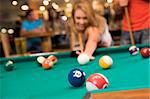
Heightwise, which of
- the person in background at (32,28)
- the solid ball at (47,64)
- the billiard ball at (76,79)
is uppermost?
the billiard ball at (76,79)

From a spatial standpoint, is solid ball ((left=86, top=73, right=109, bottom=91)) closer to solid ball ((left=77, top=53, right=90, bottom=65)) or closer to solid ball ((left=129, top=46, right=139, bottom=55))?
solid ball ((left=77, top=53, right=90, bottom=65))

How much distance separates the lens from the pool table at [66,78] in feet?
3.93

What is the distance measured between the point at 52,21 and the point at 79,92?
4.82m

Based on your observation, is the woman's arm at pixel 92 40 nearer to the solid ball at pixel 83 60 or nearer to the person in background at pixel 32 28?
the solid ball at pixel 83 60

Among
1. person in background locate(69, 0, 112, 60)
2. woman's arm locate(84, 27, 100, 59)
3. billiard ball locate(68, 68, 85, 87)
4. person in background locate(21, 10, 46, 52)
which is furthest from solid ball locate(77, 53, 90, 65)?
person in background locate(21, 10, 46, 52)

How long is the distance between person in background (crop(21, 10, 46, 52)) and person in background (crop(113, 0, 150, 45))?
241cm

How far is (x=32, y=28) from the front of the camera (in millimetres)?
5586

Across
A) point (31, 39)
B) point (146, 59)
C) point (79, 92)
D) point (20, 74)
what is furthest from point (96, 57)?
point (31, 39)

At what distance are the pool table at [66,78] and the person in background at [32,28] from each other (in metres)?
2.90

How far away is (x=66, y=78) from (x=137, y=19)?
5.24 ft

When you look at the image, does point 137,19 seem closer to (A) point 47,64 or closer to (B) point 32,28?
(A) point 47,64

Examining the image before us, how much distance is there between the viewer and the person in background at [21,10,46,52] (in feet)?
17.8

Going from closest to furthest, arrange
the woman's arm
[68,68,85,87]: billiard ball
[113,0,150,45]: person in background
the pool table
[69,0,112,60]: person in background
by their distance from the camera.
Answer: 1. the pool table
2. [68,68,85,87]: billiard ball
3. the woman's arm
4. [69,0,112,60]: person in background
5. [113,0,150,45]: person in background

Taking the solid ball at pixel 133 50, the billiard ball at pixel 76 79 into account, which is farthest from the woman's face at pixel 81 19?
the billiard ball at pixel 76 79
